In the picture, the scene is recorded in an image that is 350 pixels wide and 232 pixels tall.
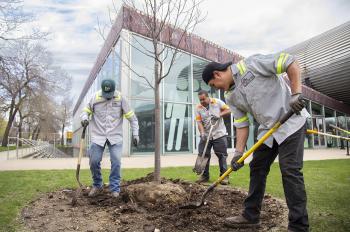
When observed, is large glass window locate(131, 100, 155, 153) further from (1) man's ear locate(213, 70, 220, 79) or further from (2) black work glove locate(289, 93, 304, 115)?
(2) black work glove locate(289, 93, 304, 115)

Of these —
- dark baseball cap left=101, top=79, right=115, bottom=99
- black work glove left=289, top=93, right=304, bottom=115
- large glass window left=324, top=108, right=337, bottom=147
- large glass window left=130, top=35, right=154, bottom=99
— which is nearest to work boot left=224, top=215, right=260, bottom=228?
black work glove left=289, top=93, right=304, bottom=115

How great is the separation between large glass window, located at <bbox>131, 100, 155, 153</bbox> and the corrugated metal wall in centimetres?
2344

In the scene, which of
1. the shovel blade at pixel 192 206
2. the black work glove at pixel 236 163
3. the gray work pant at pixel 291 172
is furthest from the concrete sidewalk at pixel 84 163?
the gray work pant at pixel 291 172

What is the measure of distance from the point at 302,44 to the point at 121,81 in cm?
2817

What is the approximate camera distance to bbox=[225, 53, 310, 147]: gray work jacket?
2666mm

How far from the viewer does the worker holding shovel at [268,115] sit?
2.54 metres

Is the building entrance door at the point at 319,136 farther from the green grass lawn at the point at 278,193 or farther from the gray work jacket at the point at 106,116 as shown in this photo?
the gray work jacket at the point at 106,116

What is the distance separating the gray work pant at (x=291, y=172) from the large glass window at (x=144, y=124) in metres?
10.3

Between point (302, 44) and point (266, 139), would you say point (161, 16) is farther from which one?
point (302, 44)

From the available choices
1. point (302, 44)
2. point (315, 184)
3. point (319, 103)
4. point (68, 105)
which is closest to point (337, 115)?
point (319, 103)

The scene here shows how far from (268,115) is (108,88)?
7.87 feet

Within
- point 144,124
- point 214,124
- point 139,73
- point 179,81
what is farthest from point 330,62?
point 214,124

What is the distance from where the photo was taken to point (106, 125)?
450 cm

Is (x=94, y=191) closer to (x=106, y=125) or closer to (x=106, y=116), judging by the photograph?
(x=106, y=125)
